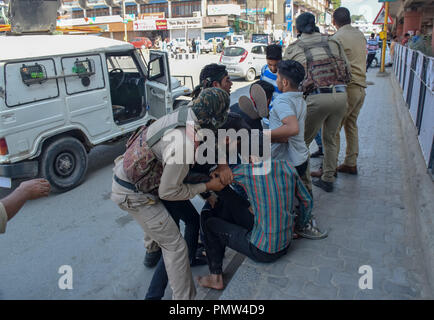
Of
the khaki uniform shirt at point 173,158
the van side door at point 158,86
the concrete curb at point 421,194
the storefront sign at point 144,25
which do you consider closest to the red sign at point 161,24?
the storefront sign at point 144,25

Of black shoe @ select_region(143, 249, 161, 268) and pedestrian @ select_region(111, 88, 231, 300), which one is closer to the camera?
pedestrian @ select_region(111, 88, 231, 300)

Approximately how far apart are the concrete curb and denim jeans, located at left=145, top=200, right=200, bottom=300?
1.72 metres

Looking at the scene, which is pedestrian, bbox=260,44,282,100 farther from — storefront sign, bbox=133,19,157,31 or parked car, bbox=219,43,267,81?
storefront sign, bbox=133,19,157,31

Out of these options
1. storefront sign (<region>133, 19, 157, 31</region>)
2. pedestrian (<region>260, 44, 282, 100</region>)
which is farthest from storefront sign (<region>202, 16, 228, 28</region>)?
pedestrian (<region>260, 44, 282, 100</region>)

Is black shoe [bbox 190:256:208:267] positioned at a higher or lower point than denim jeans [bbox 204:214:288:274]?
lower

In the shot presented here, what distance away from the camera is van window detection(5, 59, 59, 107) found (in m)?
4.43

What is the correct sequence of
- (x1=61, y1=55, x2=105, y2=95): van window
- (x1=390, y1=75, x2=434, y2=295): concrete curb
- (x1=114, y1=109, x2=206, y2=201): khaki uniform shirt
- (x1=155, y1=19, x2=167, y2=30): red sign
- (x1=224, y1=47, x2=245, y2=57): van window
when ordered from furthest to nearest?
(x1=155, y1=19, x2=167, y2=30): red sign, (x1=224, y1=47, x2=245, y2=57): van window, (x1=61, y1=55, x2=105, y2=95): van window, (x1=390, y1=75, x2=434, y2=295): concrete curb, (x1=114, y1=109, x2=206, y2=201): khaki uniform shirt

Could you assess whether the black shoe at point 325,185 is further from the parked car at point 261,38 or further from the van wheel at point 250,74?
the parked car at point 261,38

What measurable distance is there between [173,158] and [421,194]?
9.26 ft

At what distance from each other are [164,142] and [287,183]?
91 cm

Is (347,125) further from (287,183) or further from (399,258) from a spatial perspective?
(287,183)

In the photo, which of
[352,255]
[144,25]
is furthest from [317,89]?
[144,25]
